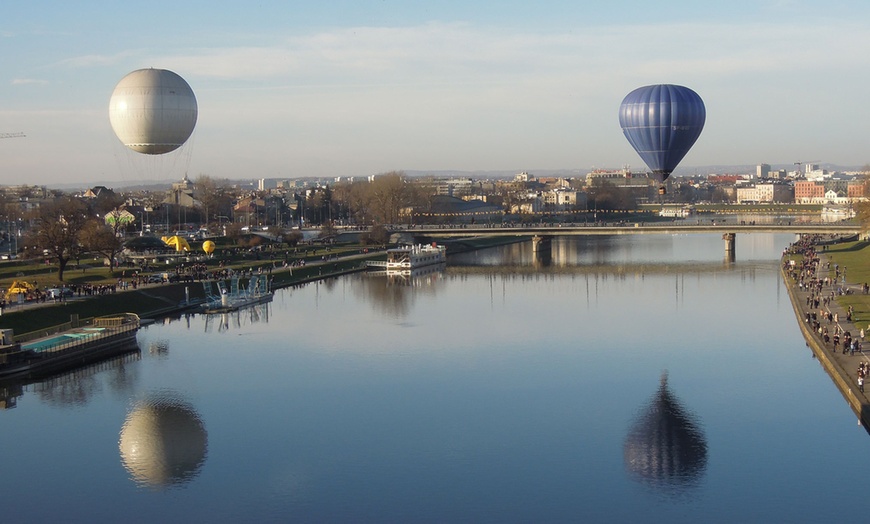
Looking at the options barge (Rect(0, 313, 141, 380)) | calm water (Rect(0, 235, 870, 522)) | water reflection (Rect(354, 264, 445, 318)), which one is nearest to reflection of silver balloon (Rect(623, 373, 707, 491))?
calm water (Rect(0, 235, 870, 522))

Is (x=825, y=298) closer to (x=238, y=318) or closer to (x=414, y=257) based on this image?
(x=238, y=318)

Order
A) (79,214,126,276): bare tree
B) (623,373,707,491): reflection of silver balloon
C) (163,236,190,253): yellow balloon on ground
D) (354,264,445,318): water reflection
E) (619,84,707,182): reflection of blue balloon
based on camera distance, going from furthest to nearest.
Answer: (163,236,190,253): yellow balloon on ground → (79,214,126,276): bare tree → (354,264,445,318): water reflection → (619,84,707,182): reflection of blue balloon → (623,373,707,491): reflection of silver balloon

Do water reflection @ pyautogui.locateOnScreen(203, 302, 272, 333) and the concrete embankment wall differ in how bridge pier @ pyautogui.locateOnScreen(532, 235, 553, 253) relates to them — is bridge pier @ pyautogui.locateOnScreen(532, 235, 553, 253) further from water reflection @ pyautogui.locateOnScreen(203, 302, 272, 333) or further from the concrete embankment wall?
the concrete embankment wall

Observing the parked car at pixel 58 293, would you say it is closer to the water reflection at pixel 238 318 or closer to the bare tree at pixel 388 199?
the water reflection at pixel 238 318

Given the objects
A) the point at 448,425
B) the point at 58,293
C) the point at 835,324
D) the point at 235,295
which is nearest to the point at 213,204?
the point at 235,295

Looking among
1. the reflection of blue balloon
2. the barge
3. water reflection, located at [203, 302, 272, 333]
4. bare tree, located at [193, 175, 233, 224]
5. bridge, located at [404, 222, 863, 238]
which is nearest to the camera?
the barge

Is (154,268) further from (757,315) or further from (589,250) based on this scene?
(589,250)
